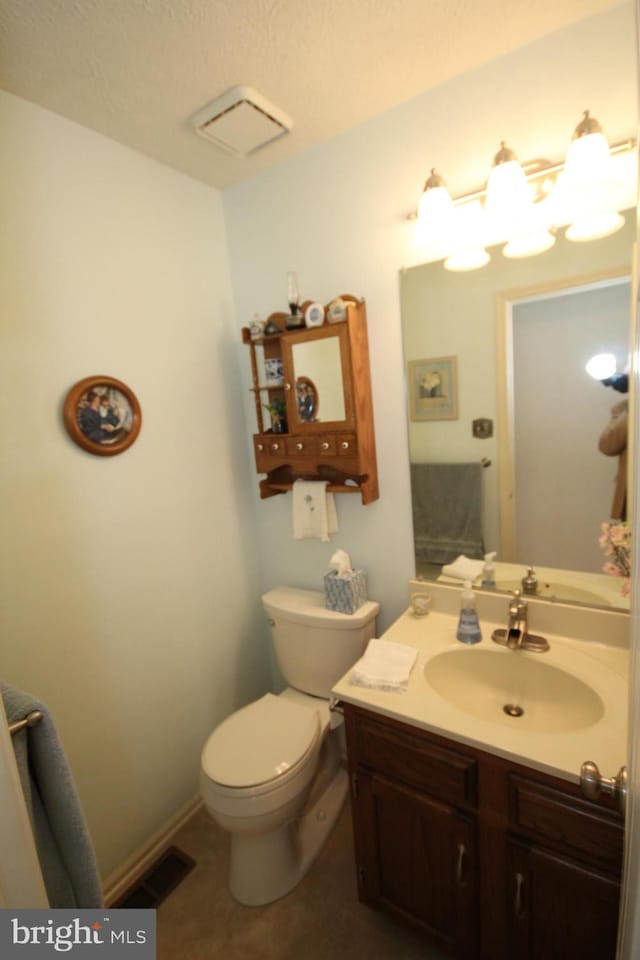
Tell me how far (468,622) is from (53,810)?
104 centimetres

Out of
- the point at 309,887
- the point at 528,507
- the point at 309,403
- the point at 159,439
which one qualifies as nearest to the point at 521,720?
the point at 528,507

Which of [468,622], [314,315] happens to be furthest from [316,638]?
[314,315]

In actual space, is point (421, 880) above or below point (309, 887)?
above

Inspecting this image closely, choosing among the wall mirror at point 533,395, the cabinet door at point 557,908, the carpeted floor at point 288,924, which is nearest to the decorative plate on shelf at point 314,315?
the wall mirror at point 533,395

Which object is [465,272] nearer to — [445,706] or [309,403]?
[309,403]

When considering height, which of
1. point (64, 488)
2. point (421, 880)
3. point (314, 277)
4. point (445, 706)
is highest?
point (314, 277)

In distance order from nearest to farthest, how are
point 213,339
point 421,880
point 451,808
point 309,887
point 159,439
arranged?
1. point 451,808
2. point 421,880
3. point 309,887
4. point 159,439
5. point 213,339

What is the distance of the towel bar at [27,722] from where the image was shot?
0.63 meters

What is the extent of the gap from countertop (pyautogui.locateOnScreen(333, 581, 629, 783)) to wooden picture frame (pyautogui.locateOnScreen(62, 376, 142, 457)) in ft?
3.35

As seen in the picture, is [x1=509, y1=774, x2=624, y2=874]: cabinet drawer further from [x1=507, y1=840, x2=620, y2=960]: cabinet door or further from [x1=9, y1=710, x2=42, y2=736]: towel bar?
[x1=9, y1=710, x2=42, y2=736]: towel bar

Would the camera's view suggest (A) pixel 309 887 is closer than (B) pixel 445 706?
No

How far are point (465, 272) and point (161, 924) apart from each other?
7.35 feet

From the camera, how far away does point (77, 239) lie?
1292 millimetres

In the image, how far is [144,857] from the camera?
4.93ft
